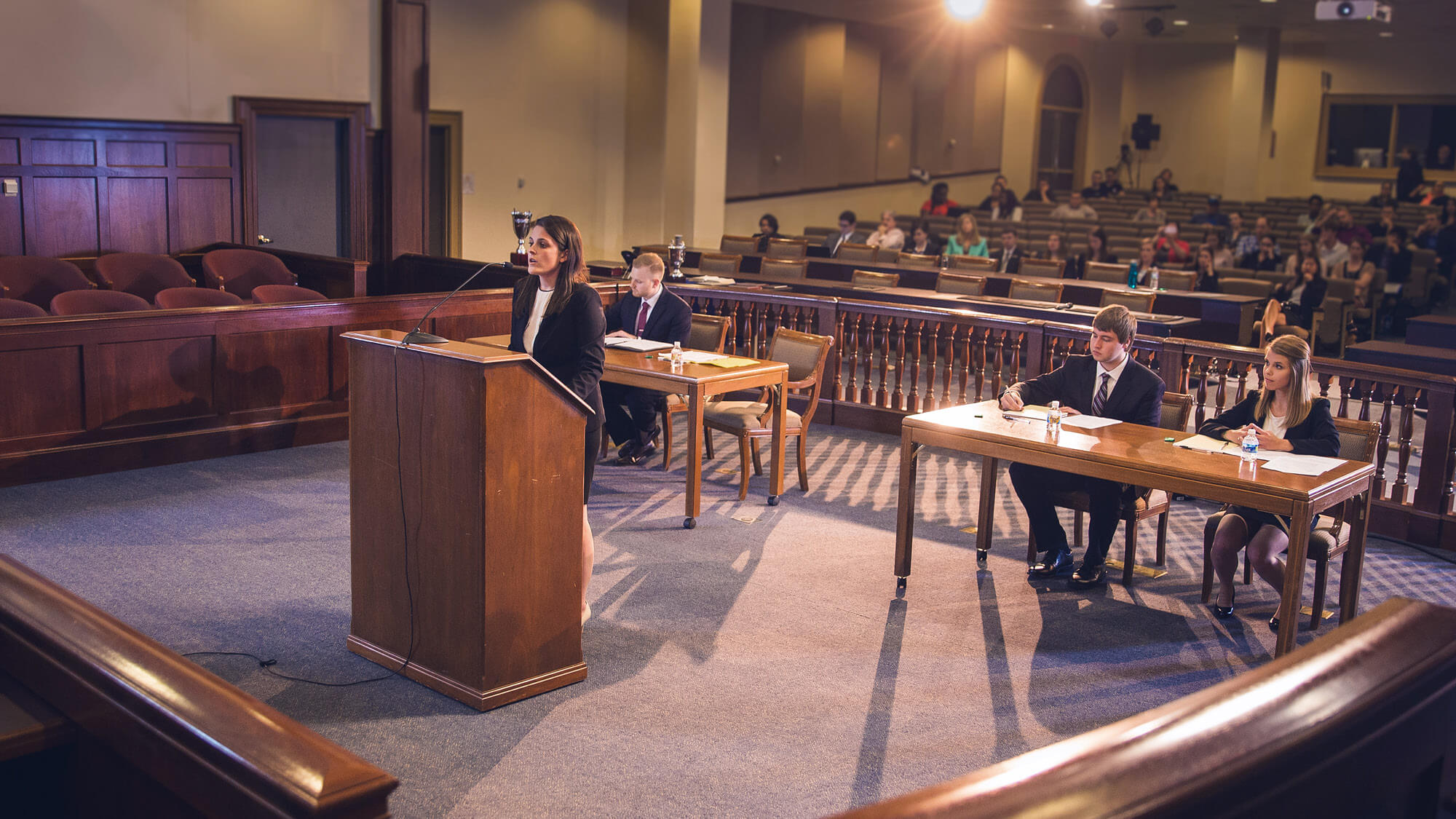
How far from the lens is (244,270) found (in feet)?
30.9

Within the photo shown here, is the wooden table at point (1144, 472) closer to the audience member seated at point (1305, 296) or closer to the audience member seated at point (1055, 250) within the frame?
the audience member seated at point (1055, 250)

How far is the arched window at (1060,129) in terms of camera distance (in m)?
23.9

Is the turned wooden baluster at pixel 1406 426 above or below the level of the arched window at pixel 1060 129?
below

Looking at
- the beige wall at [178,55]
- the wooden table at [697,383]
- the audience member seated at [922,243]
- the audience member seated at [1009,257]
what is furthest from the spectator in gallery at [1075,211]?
the wooden table at [697,383]

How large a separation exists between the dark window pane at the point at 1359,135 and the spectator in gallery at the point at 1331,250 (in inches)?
→ 433

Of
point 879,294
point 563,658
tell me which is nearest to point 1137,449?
point 563,658

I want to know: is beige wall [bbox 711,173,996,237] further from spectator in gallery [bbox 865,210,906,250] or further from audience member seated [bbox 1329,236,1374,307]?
audience member seated [bbox 1329,236,1374,307]

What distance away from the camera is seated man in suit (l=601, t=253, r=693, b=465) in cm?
661

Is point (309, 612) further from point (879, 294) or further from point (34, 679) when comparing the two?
point (879, 294)

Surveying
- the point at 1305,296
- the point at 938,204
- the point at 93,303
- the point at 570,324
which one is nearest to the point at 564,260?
the point at 570,324

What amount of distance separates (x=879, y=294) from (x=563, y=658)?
636cm

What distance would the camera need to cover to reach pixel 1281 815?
98cm

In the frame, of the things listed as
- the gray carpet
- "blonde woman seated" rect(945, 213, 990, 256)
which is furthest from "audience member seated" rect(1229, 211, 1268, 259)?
the gray carpet

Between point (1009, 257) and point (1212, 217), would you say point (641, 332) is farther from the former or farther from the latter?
point (1212, 217)
